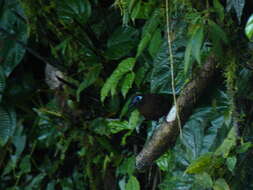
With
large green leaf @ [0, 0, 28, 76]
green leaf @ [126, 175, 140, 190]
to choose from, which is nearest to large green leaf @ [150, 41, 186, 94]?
green leaf @ [126, 175, 140, 190]

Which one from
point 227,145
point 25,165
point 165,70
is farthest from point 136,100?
point 25,165

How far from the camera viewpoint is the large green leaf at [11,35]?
2031mm

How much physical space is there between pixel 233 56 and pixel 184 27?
0.15 metres

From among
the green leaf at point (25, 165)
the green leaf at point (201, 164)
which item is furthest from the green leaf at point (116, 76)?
the green leaf at point (25, 165)

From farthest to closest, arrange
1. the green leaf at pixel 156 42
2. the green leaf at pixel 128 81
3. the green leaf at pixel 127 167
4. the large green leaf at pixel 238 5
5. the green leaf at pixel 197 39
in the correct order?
the green leaf at pixel 127 167, the green leaf at pixel 128 81, the green leaf at pixel 156 42, the large green leaf at pixel 238 5, the green leaf at pixel 197 39

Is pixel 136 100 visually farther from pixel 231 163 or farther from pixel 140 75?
pixel 231 163

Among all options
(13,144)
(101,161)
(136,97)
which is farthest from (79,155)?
(136,97)

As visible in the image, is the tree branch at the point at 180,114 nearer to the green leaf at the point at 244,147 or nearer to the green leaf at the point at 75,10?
the green leaf at the point at 244,147

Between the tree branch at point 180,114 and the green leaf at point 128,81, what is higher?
the green leaf at point 128,81

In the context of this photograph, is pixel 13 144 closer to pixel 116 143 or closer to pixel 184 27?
pixel 116 143

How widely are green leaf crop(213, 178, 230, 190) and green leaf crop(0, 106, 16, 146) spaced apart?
3.13ft

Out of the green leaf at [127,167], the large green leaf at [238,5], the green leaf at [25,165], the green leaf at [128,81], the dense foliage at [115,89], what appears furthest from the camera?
the green leaf at [25,165]

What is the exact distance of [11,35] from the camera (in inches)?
81.1

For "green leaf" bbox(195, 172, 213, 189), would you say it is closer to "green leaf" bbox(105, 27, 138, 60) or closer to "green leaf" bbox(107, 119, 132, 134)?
"green leaf" bbox(107, 119, 132, 134)
